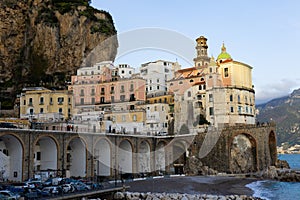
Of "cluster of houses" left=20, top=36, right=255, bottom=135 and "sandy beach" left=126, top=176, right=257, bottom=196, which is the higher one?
"cluster of houses" left=20, top=36, right=255, bottom=135

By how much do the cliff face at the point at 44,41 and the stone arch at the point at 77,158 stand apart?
2890cm

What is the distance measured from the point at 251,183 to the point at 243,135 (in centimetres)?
1341

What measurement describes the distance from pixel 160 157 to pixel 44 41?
37615 mm

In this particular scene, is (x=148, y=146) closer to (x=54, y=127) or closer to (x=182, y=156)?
(x=182, y=156)

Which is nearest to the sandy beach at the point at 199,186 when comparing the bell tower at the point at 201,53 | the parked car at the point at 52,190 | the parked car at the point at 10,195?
the parked car at the point at 52,190

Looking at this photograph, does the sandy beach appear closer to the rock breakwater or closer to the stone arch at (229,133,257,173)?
the rock breakwater

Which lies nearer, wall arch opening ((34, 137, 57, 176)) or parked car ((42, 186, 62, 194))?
parked car ((42, 186, 62, 194))

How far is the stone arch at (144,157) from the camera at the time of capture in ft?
190

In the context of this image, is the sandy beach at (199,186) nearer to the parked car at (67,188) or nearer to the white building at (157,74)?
the parked car at (67,188)

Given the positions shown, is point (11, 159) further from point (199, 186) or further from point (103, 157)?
point (199, 186)

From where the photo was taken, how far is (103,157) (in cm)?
5172

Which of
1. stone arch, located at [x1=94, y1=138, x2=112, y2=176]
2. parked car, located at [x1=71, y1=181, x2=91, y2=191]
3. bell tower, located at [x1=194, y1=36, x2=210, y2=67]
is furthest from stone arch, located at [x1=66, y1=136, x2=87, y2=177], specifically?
bell tower, located at [x1=194, y1=36, x2=210, y2=67]

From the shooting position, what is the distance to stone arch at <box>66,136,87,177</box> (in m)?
47.6

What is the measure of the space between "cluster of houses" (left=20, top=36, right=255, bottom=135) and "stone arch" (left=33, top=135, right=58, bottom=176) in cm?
1132
